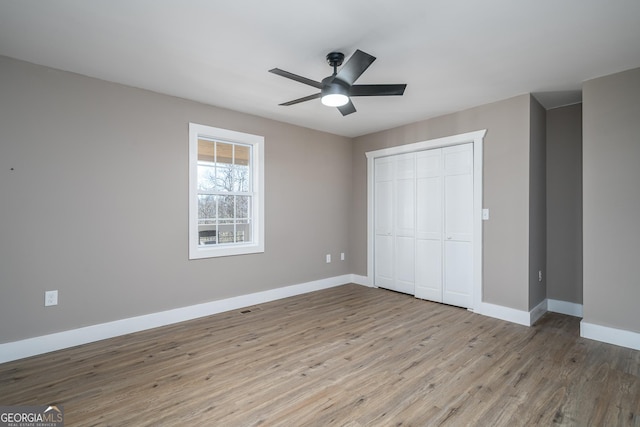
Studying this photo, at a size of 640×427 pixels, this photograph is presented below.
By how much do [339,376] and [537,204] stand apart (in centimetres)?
319

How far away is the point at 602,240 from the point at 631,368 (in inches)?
45.9

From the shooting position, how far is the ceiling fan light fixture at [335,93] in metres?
2.46

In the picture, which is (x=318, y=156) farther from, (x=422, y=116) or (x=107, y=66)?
Answer: (x=107, y=66)

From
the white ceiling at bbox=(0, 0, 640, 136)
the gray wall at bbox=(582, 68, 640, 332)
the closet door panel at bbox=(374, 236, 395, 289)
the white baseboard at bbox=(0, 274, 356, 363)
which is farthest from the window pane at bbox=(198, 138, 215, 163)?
the gray wall at bbox=(582, 68, 640, 332)

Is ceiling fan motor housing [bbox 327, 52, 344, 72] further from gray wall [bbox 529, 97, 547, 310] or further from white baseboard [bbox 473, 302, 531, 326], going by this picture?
white baseboard [bbox 473, 302, 531, 326]

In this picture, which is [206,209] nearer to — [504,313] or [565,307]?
[504,313]

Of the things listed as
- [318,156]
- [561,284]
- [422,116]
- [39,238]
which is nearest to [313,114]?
[318,156]

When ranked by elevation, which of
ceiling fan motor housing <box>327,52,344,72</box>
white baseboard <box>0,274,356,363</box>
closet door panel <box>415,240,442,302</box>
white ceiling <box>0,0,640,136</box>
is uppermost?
white ceiling <box>0,0,640,136</box>

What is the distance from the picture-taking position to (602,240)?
3061 mm

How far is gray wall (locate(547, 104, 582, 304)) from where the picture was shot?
Answer: 12.6 feet

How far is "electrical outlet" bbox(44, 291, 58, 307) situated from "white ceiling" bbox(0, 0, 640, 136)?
6.93 ft

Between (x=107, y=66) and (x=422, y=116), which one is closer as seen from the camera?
(x=107, y=66)

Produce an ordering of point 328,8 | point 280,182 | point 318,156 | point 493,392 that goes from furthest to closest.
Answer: point 318,156, point 280,182, point 493,392, point 328,8

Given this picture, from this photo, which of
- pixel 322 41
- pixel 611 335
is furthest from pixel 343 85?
pixel 611 335
